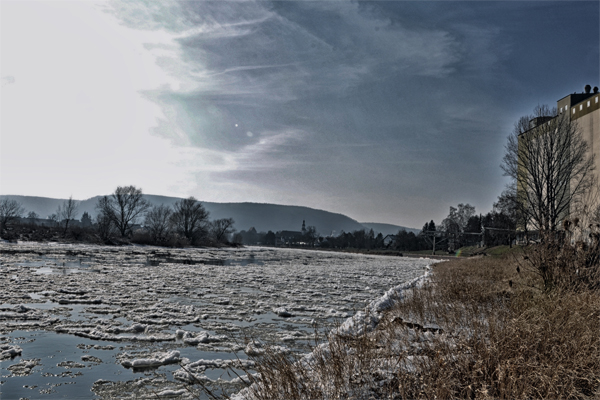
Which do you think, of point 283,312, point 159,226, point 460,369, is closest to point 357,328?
point 460,369

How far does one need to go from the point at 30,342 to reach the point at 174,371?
10.5 feet

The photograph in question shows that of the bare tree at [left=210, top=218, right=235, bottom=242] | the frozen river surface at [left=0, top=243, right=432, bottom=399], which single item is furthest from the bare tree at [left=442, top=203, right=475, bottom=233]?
the frozen river surface at [left=0, top=243, right=432, bottom=399]

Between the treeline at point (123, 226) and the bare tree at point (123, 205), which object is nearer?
the treeline at point (123, 226)

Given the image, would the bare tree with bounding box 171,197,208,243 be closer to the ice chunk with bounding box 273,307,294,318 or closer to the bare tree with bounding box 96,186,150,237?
the bare tree with bounding box 96,186,150,237

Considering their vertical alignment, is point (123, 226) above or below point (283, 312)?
above

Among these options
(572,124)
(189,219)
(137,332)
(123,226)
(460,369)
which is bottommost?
(137,332)

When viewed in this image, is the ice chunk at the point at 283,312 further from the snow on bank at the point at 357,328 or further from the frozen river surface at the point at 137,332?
the snow on bank at the point at 357,328

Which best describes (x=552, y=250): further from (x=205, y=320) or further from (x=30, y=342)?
(x=30, y=342)

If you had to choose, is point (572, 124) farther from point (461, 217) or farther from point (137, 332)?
point (461, 217)

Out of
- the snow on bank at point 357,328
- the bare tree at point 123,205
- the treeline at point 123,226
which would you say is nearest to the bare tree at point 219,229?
the treeline at point 123,226

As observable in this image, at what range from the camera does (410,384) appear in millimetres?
3979

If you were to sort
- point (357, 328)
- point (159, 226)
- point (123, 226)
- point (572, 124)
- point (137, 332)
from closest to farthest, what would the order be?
point (357, 328) < point (137, 332) < point (572, 124) < point (123, 226) < point (159, 226)

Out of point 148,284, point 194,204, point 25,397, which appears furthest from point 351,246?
point 25,397

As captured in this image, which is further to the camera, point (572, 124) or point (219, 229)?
point (219, 229)
